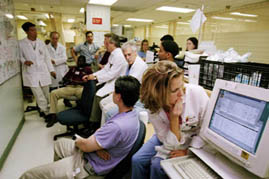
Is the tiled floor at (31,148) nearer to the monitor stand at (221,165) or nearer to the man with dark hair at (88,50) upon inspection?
the monitor stand at (221,165)

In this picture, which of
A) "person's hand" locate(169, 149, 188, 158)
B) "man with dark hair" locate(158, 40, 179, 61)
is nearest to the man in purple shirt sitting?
"person's hand" locate(169, 149, 188, 158)

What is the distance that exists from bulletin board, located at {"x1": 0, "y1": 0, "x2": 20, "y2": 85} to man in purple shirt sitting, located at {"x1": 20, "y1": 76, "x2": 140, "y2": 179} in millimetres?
1410

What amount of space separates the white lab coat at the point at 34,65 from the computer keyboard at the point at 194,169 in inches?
118

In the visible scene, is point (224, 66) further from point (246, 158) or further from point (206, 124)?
point (246, 158)

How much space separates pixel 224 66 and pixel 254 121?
1.78ft

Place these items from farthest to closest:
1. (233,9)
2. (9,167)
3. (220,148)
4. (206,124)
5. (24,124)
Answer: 1. (233,9)
2. (24,124)
3. (9,167)
4. (206,124)
5. (220,148)

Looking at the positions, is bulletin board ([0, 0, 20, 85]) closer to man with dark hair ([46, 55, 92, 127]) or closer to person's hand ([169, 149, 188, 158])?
man with dark hair ([46, 55, 92, 127])

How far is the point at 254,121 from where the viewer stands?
2.62 feet

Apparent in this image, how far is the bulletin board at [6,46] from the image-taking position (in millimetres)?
2102

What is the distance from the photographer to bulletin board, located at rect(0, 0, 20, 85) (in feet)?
6.89

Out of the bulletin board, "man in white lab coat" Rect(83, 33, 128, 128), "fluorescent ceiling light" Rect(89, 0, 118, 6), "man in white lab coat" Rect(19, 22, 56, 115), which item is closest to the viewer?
the bulletin board

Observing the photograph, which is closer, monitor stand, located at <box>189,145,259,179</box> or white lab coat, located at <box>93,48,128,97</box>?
monitor stand, located at <box>189,145,259,179</box>

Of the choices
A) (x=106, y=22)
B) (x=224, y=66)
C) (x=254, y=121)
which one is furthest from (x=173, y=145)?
(x=106, y=22)

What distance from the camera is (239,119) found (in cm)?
87
